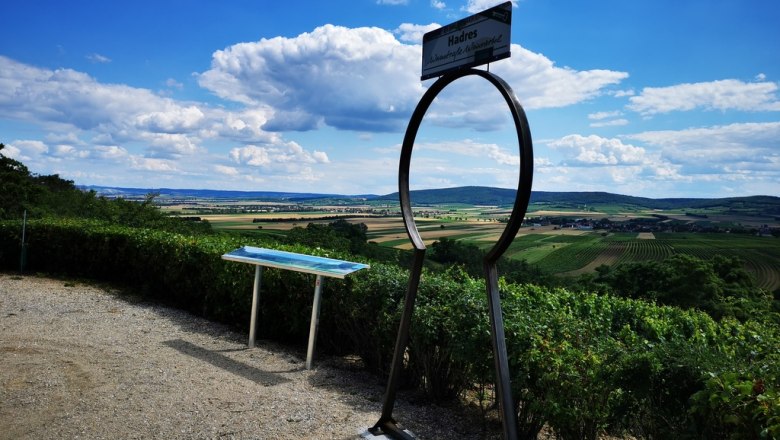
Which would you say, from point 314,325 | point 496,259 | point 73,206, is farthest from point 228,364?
point 73,206

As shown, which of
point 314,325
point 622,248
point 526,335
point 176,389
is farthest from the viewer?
point 622,248

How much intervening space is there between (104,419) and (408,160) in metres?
3.52

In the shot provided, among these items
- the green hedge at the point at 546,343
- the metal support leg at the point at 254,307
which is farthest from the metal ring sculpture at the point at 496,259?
the metal support leg at the point at 254,307

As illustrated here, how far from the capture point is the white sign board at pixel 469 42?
3980mm

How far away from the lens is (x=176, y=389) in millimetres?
5406

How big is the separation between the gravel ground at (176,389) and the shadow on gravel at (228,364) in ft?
0.04

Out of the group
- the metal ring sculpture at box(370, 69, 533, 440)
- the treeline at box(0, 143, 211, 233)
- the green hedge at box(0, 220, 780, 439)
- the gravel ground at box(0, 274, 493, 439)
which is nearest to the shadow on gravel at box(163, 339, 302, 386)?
the gravel ground at box(0, 274, 493, 439)

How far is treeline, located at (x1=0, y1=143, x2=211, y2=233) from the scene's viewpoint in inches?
709

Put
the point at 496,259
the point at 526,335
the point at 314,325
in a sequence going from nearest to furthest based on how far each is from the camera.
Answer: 1. the point at 496,259
2. the point at 526,335
3. the point at 314,325

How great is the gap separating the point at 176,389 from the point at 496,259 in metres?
3.57

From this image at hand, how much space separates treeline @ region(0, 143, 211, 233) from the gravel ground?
863 centimetres

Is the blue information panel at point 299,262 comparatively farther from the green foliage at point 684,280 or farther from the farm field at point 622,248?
the farm field at point 622,248

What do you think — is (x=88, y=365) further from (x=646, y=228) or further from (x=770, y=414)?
(x=646, y=228)

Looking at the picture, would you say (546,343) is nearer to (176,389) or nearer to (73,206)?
(176,389)
